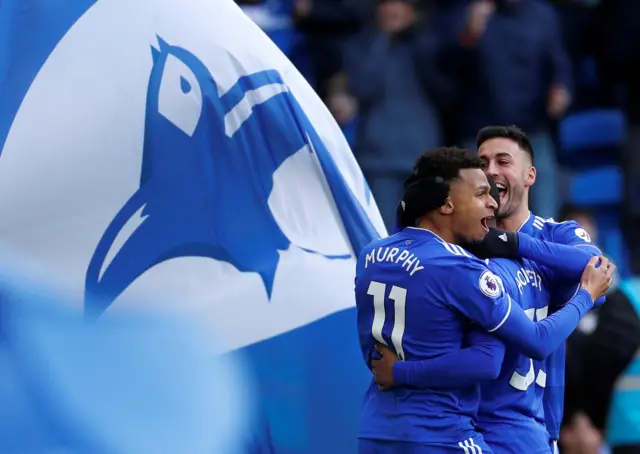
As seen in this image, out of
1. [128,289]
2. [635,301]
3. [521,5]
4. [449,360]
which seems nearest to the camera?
[449,360]

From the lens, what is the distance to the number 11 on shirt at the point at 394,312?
171 inches

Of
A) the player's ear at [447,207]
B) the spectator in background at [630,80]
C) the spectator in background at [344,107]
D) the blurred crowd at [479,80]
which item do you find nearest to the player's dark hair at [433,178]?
the player's ear at [447,207]

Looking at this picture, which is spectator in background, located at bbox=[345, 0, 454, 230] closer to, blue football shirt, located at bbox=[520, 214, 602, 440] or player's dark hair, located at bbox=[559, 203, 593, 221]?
player's dark hair, located at bbox=[559, 203, 593, 221]

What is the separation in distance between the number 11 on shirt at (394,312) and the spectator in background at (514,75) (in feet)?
14.8

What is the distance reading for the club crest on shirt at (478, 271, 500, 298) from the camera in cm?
429

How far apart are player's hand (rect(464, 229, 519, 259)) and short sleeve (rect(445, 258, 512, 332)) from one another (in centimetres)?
25

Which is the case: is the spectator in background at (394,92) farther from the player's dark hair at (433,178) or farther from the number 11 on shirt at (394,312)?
the number 11 on shirt at (394,312)

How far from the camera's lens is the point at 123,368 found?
15.2ft

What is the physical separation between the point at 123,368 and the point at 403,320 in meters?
1.00

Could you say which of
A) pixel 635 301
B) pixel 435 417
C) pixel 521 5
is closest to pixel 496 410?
pixel 435 417

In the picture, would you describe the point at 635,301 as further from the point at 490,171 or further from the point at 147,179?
the point at 147,179

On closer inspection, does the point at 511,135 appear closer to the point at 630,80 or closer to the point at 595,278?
the point at 595,278

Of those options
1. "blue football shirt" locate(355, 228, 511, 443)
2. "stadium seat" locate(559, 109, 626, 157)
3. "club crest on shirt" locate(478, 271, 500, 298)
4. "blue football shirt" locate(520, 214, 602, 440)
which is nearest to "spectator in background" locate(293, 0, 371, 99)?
"stadium seat" locate(559, 109, 626, 157)

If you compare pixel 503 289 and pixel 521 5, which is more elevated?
pixel 521 5
